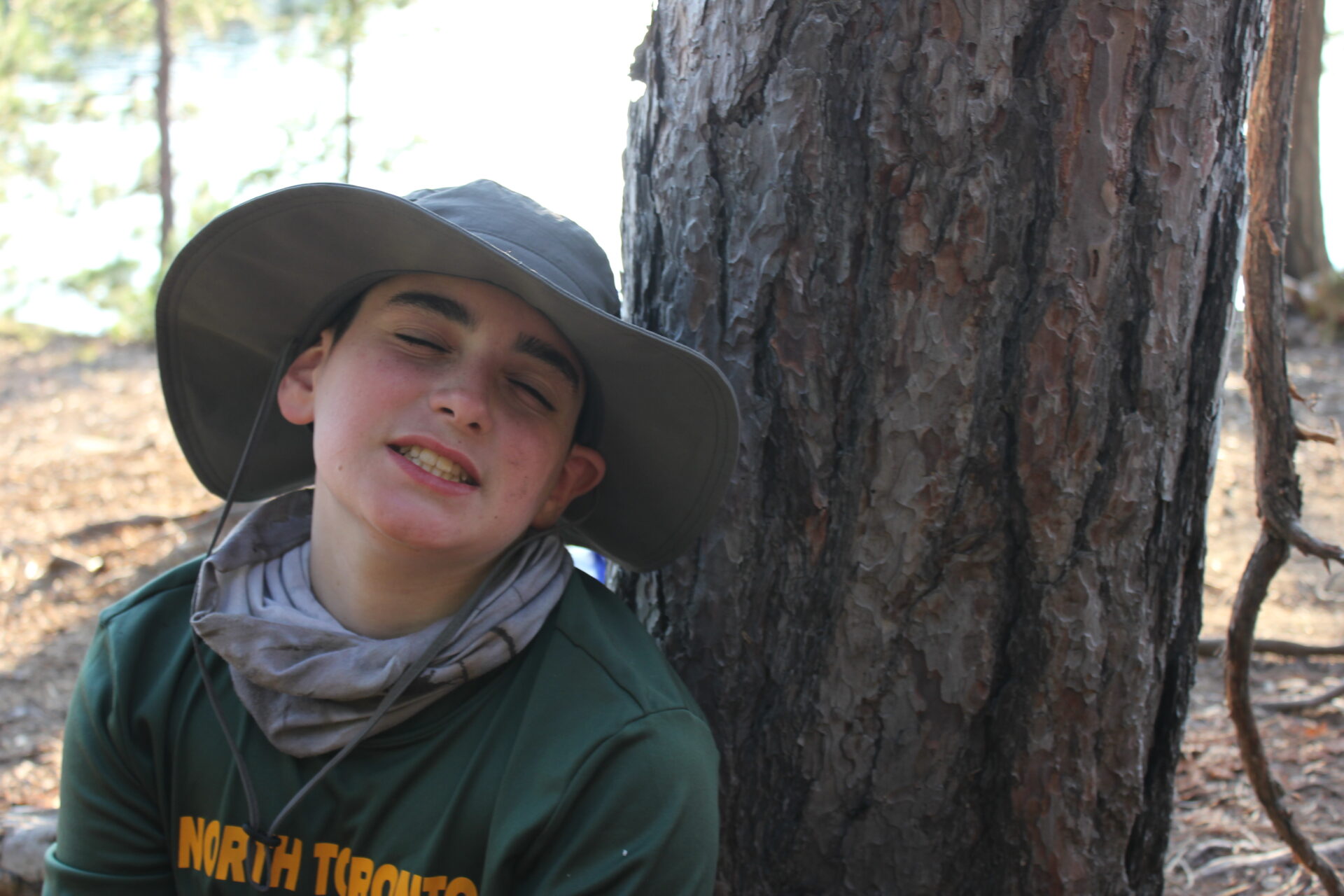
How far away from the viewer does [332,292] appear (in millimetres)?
1960

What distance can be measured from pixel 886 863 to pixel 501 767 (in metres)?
0.76

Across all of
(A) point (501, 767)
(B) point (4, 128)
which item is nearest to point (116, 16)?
(B) point (4, 128)

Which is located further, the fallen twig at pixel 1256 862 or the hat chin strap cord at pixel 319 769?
the fallen twig at pixel 1256 862

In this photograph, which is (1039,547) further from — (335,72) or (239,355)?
(335,72)

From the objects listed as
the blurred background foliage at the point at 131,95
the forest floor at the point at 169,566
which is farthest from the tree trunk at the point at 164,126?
the forest floor at the point at 169,566

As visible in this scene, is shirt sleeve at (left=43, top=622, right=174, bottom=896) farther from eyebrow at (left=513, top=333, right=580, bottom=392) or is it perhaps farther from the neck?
eyebrow at (left=513, top=333, right=580, bottom=392)

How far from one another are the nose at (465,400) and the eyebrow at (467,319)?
3.3 inches

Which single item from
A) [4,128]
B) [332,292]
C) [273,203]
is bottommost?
[4,128]

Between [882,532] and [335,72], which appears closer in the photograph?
[882,532]

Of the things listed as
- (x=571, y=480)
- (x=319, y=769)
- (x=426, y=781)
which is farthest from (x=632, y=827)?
(x=571, y=480)

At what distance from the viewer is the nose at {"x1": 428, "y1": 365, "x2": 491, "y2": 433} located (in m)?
1.67

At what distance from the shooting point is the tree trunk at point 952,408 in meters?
1.67

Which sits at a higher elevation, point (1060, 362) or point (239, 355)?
point (1060, 362)

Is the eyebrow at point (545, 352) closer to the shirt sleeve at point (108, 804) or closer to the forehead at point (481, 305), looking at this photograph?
the forehead at point (481, 305)
